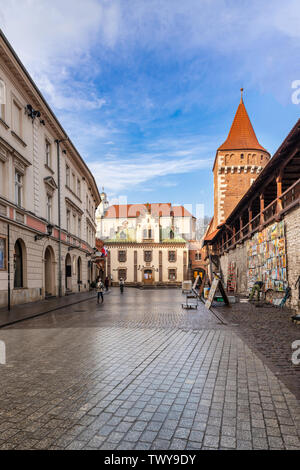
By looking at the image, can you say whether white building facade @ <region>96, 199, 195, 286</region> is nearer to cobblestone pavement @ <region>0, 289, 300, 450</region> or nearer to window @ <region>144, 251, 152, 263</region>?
window @ <region>144, 251, 152, 263</region>

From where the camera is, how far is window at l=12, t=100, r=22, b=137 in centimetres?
1830

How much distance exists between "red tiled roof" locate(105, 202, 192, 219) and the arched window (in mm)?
54645

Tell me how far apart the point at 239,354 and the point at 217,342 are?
1236mm

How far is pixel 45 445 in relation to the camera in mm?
3172

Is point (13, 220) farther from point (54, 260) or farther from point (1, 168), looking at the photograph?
point (54, 260)

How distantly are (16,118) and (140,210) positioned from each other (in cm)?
5537

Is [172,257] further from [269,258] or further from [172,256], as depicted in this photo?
[269,258]

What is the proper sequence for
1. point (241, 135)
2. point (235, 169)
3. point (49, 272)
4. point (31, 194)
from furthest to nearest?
1. point (241, 135)
2. point (235, 169)
3. point (49, 272)
4. point (31, 194)

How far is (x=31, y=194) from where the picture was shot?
2028cm

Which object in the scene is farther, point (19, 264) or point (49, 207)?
point (49, 207)

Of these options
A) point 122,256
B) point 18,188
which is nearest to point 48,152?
point 18,188

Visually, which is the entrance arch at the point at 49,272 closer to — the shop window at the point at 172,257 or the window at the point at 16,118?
the window at the point at 16,118
